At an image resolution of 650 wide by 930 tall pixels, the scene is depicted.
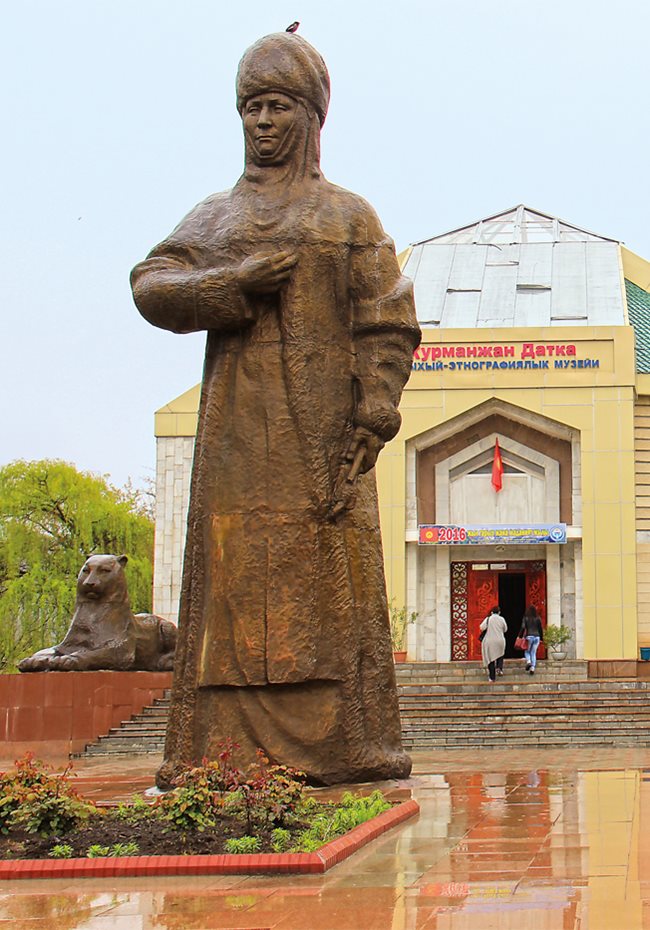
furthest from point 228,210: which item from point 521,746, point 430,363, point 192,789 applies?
point 430,363

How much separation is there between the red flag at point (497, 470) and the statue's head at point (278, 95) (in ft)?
90.0

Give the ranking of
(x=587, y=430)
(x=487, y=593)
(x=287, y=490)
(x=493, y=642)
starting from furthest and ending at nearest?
(x=487, y=593) → (x=587, y=430) → (x=493, y=642) → (x=287, y=490)

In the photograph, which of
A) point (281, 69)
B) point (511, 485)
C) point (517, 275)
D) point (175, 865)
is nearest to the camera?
point (175, 865)

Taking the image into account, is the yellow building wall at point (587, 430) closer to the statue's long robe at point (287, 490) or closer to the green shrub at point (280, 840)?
the statue's long robe at point (287, 490)

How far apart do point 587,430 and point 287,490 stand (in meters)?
27.5

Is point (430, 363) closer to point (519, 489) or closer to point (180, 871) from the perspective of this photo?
point (519, 489)

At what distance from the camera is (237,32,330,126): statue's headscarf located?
6.97 meters

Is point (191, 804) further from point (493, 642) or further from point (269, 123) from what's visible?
point (493, 642)

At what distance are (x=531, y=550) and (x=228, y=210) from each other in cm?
2820

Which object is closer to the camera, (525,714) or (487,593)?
(525,714)

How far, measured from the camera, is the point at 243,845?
4.90 m

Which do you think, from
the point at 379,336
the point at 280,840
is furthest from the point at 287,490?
the point at 280,840

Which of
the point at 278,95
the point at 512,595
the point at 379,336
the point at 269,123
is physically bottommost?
the point at 379,336

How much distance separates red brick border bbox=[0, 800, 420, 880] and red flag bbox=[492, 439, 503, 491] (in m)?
29.7
